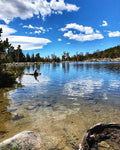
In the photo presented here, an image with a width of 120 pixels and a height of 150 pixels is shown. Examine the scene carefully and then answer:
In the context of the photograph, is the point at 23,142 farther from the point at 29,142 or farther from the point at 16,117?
the point at 16,117

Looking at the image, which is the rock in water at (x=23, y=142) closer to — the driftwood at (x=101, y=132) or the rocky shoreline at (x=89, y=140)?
the rocky shoreline at (x=89, y=140)

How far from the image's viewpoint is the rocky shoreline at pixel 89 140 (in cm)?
392

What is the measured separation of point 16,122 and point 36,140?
259 centimetres

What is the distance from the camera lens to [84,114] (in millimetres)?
7465

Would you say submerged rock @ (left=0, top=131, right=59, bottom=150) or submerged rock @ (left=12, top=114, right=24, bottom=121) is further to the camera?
submerged rock @ (left=12, top=114, right=24, bottom=121)

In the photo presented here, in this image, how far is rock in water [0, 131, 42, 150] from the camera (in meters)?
3.62

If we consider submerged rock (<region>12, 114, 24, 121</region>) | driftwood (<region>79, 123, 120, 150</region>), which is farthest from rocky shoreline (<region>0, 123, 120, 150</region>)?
submerged rock (<region>12, 114, 24, 121</region>)

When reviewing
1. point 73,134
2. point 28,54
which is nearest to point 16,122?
point 73,134

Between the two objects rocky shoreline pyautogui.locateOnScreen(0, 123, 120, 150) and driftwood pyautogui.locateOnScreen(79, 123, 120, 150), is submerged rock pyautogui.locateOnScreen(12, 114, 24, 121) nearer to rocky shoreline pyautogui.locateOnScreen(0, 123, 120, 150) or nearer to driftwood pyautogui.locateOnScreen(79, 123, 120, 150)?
rocky shoreline pyautogui.locateOnScreen(0, 123, 120, 150)

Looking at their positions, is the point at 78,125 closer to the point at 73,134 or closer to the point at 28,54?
the point at 73,134

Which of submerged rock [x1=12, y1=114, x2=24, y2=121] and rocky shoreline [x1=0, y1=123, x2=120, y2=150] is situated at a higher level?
rocky shoreline [x1=0, y1=123, x2=120, y2=150]

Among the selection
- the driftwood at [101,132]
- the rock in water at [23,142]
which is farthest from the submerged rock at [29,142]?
the driftwood at [101,132]

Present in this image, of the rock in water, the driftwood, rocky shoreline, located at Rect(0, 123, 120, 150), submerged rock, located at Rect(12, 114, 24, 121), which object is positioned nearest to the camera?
the rock in water

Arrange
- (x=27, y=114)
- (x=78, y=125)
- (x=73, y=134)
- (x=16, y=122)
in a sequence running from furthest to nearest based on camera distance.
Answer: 1. (x=27, y=114)
2. (x=16, y=122)
3. (x=78, y=125)
4. (x=73, y=134)
